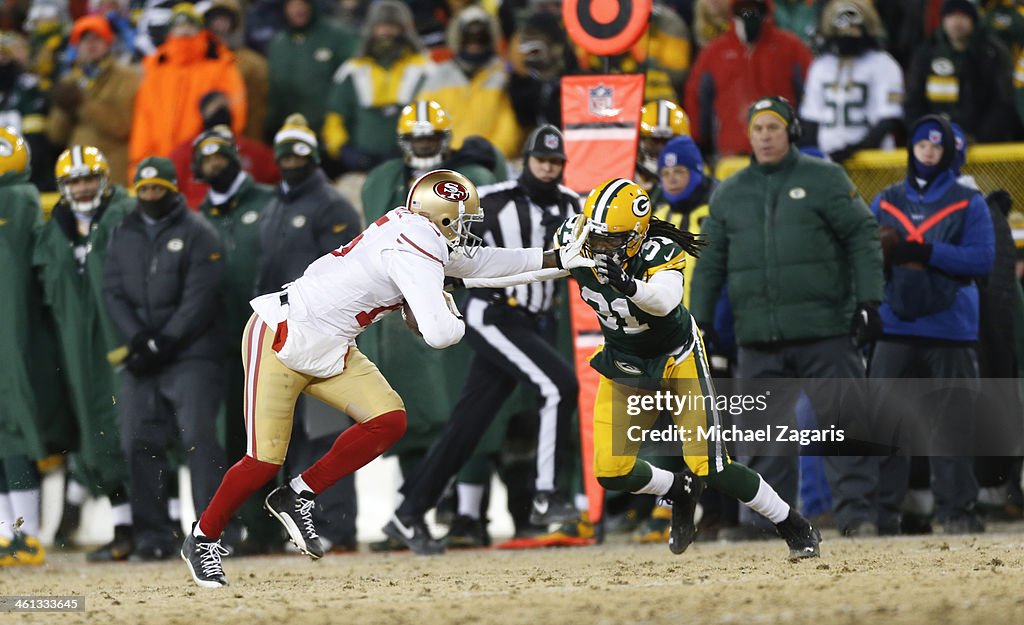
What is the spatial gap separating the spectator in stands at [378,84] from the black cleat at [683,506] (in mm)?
5315

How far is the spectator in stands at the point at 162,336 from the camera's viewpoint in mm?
12094

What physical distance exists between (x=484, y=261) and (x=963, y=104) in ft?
18.4

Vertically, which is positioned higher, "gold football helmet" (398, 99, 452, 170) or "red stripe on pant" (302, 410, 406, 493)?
"gold football helmet" (398, 99, 452, 170)

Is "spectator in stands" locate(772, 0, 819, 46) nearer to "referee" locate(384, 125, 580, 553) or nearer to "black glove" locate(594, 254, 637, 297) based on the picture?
"referee" locate(384, 125, 580, 553)

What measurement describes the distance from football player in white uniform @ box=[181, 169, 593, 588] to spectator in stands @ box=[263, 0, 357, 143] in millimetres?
6108

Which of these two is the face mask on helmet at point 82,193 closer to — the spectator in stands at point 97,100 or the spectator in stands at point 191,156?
the spectator in stands at point 191,156

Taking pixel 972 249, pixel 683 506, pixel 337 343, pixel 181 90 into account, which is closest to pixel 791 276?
pixel 972 249

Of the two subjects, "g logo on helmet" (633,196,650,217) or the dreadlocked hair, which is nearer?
"g logo on helmet" (633,196,650,217)

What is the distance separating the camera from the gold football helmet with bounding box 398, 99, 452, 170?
12.1 meters

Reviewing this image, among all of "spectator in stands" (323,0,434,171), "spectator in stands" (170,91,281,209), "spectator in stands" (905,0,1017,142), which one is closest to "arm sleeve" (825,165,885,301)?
"spectator in stands" (905,0,1017,142)

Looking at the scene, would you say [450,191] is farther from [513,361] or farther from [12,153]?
[12,153]

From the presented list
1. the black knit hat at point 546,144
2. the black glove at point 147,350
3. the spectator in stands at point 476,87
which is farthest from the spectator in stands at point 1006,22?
the black glove at point 147,350

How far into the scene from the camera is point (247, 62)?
1533 cm

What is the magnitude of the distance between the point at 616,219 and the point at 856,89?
4.74 meters
